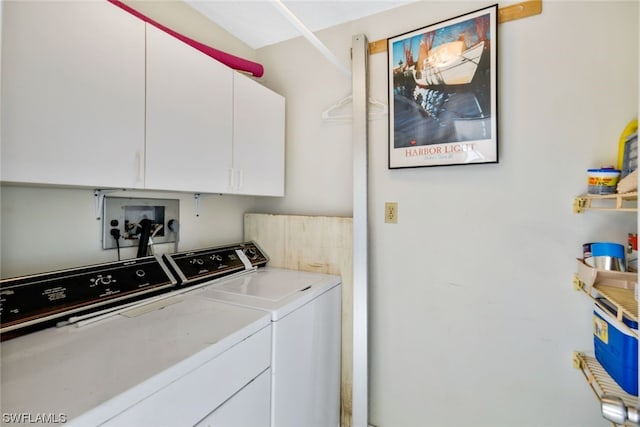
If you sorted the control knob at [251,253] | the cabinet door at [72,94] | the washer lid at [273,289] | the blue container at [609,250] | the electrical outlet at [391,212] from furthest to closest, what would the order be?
1. the control knob at [251,253]
2. the electrical outlet at [391,212]
3. the washer lid at [273,289]
4. the blue container at [609,250]
5. the cabinet door at [72,94]

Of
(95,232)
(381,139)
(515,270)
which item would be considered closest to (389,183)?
(381,139)

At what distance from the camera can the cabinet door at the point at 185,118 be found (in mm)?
1255

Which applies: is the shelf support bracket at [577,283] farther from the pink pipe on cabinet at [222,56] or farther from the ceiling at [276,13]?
the pink pipe on cabinet at [222,56]

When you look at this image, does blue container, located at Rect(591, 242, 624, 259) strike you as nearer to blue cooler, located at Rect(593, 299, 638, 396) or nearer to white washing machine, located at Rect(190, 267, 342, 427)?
blue cooler, located at Rect(593, 299, 638, 396)

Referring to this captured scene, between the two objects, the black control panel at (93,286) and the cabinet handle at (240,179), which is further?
the cabinet handle at (240,179)

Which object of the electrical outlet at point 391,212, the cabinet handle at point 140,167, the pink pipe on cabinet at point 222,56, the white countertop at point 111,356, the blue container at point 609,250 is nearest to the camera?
the white countertop at point 111,356

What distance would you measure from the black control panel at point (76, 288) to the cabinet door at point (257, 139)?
624 millimetres

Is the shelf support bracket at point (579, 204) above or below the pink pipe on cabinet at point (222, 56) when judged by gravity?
below

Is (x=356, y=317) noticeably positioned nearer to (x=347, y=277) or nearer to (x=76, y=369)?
(x=347, y=277)

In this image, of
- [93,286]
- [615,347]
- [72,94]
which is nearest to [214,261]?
[93,286]

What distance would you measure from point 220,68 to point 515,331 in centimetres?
206

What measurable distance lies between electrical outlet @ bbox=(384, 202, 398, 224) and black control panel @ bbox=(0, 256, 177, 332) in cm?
123

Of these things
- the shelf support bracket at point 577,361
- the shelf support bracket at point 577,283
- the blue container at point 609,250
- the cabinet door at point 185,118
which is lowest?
the shelf support bracket at point 577,361

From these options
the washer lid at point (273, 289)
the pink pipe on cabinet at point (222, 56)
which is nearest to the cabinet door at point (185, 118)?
the pink pipe on cabinet at point (222, 56)
